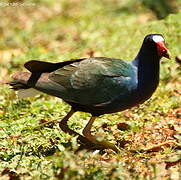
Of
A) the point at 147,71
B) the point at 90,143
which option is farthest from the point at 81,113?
the point at 147,71

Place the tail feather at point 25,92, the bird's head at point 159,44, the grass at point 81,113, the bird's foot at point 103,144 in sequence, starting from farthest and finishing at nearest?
the tail feather at point 25,92 < the bird's foot at point 103,144 < the bird's head at point 159,44 < the grass at point 81,113

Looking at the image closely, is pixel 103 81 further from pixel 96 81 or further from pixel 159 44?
pixel 159 44

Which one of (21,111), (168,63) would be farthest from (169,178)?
(168,63)

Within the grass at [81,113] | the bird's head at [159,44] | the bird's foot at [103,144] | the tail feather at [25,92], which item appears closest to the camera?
the grass at [81,113]

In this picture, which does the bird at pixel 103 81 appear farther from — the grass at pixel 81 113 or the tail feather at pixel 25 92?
the grass at pixel 81 113

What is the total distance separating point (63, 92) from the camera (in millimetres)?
5184

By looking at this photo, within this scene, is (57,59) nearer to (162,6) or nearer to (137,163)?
(162,6)

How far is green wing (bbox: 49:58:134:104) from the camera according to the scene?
5.04m

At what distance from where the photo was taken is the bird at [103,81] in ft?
16.4

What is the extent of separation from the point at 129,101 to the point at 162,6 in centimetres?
495

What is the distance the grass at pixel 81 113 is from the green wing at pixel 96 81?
393 mm

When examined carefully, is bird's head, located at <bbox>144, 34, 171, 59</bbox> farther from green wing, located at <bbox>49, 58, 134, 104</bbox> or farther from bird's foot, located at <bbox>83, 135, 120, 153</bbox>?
bird's foot, located at <bbox>83, 135, 120, 153</bbox>

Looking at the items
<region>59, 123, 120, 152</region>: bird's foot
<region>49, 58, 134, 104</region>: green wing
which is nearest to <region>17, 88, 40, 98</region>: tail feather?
<region>49, 58, 134, 104</region>: green wing

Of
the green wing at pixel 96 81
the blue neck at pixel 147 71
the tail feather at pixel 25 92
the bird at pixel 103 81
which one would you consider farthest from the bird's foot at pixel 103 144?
the tail feather at pixel 25 92
